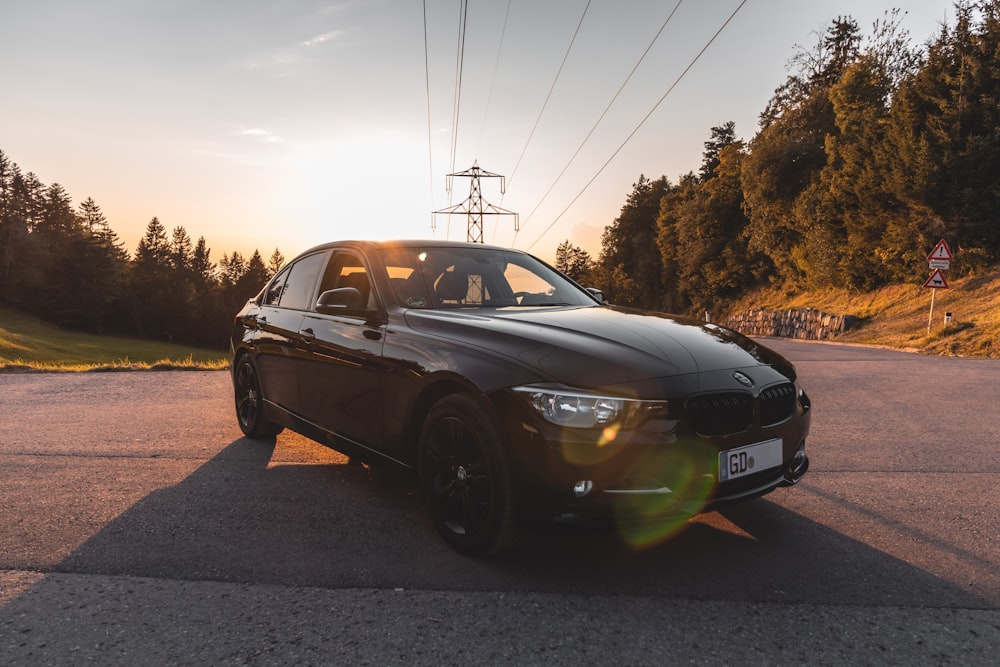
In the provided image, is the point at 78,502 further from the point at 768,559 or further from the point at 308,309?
the point at 768,559

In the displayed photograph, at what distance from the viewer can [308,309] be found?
185 inches

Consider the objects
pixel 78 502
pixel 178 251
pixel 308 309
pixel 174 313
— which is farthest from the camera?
pixel 178 251

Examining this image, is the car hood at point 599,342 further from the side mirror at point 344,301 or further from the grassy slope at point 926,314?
the grassy slope at point 926,314

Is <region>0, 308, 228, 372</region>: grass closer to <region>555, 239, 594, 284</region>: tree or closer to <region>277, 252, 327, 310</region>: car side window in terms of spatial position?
<region>277, 252, 327, 310</region>: car side window

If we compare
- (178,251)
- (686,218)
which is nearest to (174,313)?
(178,251)

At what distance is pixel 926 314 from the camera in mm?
22844

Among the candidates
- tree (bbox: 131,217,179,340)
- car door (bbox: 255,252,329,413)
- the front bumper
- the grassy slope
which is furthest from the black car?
tree (bbox: 131,217,179,340)

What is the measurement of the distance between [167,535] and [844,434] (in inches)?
219

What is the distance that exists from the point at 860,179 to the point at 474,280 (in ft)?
101

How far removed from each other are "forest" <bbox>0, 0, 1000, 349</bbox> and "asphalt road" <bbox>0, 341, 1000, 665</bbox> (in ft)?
84.3

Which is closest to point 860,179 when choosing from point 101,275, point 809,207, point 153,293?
point 809,207

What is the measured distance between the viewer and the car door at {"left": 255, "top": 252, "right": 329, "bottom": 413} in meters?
4.73

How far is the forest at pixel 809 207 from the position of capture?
2528 centimetres

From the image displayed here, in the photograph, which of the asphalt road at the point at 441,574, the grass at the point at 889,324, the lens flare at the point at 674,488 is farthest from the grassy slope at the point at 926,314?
the lens flare at the point at 674,488
